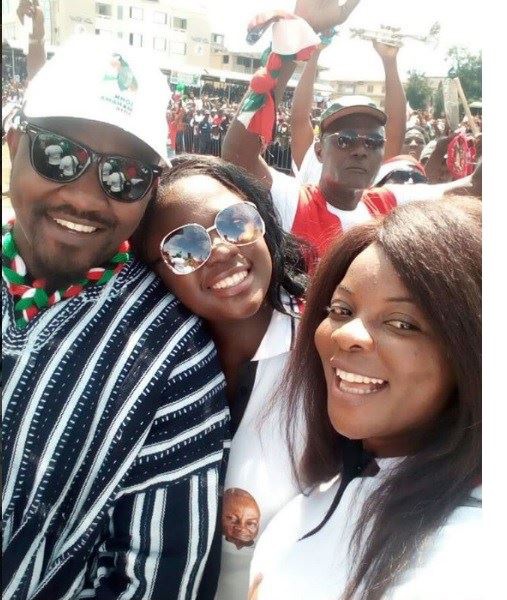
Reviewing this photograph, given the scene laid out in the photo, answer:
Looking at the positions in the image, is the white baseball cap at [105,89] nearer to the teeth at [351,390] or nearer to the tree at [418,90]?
the tree at [418,90]

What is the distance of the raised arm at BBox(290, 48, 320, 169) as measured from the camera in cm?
124

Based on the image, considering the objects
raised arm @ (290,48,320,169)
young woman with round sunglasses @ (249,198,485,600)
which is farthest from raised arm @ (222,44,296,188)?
young woman with round sunglasses @ (249,198,485,600)

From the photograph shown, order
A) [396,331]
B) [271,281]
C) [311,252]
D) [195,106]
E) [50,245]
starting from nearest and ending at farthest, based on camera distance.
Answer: [396,331] → [50,245] → [195,106] → [271,281] → [311,252]

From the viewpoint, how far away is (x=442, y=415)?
1.01 m

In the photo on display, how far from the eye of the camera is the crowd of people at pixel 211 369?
0.96 metres

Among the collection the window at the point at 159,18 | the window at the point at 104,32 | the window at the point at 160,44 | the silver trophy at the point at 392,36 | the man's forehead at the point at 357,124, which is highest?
the window at the point at 159,18

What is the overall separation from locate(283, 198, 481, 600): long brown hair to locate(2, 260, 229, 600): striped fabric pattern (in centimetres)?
39

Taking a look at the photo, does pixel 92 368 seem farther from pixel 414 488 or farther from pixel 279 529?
pixel 414 488

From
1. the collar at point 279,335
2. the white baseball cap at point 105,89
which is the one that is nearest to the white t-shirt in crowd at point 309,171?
the collar at point 279,335

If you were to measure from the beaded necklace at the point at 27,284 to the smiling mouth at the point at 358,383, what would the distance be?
566 millimetres

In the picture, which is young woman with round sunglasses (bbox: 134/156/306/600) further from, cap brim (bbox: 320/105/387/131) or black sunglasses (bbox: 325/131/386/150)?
black sunglasses (bbox: 325/131/386/150)

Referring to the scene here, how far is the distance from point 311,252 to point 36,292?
0.83 m

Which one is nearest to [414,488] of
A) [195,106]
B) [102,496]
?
[102,496]

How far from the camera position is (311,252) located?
1.76 meters
